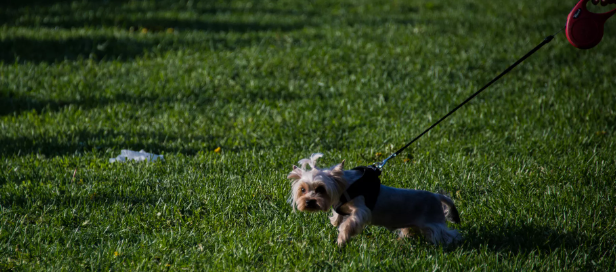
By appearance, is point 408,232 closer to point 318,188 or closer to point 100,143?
point 318,188

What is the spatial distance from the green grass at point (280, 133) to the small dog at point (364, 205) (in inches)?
6.6

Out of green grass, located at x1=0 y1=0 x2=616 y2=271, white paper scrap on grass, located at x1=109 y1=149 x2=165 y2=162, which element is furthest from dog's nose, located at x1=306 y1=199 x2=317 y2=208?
white paper scrap on grass, located at x1=109 y1=149 x2=165 y2=162

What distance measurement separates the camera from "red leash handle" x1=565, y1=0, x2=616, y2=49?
393 cm

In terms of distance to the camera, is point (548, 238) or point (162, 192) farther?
point (162, 192)

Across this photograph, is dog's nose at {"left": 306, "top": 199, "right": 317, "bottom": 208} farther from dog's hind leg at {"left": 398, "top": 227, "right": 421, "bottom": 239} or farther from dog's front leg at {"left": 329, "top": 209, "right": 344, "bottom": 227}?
dog's hind leg at {"left": 398, "top": 227, "right": 421, "bottom": 239}

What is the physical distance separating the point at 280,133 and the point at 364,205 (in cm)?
329

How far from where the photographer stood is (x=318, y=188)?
11.2 ft

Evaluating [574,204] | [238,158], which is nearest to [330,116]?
[238,158]

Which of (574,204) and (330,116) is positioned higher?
(574,204)

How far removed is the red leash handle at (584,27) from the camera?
393cm

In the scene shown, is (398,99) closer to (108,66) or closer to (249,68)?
(249,68)

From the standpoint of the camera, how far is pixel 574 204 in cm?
449

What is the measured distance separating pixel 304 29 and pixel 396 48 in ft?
8.43

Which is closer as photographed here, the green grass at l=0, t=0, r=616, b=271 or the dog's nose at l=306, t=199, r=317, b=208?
the dog's nose at l=306, t=199, r=317, b=208
